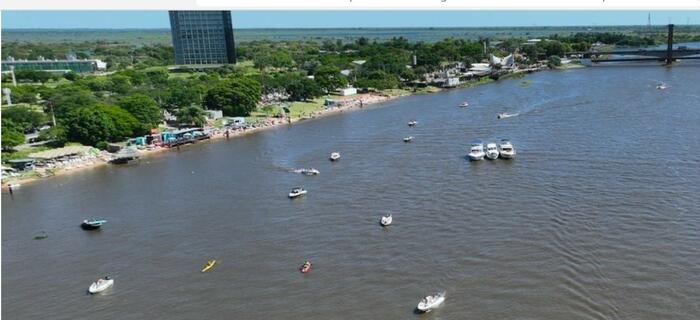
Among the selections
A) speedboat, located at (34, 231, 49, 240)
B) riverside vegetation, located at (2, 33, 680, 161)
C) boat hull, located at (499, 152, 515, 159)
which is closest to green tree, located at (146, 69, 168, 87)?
riverside vegetation, located at (2, 33, 680, 161)

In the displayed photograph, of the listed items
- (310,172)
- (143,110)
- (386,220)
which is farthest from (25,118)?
(386,220)

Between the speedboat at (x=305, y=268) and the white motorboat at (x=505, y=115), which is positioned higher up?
the white motorboat at (x=505, y=115)

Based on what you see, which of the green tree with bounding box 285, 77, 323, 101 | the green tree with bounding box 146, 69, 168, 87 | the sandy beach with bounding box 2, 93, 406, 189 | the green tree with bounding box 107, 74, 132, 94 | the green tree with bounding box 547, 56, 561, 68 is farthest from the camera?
the green tree with bounding box 547, 56, 561, 68

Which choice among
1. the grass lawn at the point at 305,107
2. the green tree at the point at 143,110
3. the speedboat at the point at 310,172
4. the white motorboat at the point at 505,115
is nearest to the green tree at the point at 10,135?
the green tree at the point at 143,110

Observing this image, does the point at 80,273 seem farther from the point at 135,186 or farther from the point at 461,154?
the point at 461,154

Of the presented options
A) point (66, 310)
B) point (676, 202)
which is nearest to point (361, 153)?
point (676, 202)

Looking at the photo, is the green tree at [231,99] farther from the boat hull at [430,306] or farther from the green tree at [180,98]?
the boat hull at [430,306]

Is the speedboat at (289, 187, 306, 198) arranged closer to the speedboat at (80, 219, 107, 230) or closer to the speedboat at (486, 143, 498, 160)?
the speedboat at (80, 219, 107, 230)
